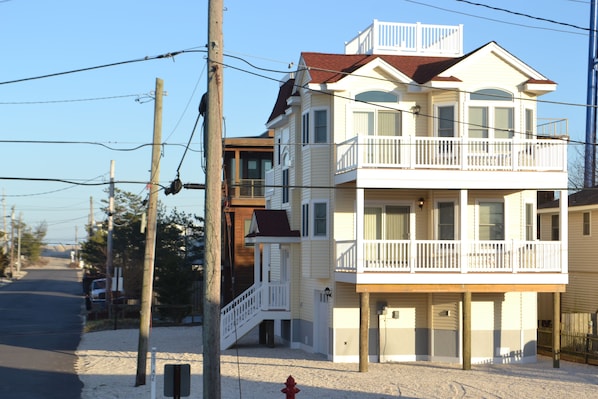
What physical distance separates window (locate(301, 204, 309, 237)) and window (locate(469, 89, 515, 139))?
6503mm

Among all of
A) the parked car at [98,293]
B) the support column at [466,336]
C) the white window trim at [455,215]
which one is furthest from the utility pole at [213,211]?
the parked car at [98,293]

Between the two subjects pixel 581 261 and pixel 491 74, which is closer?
pixel 491 74

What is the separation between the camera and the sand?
24.0m

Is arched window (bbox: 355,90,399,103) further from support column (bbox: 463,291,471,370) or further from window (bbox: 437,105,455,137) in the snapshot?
support column (bbox: 463,291,471,370)

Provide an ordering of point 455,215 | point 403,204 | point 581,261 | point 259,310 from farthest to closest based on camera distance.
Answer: point 581,261 < point 259,310 < point 403,204 < point 455,215

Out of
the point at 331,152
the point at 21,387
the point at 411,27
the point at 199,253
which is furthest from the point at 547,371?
the point at 199,253

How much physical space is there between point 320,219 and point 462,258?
219 inches

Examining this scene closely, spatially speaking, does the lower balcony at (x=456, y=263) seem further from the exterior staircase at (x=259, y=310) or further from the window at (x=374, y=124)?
the exterior staircase at (x=259, y=310)

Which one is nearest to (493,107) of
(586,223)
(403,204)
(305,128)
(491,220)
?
(491,220)

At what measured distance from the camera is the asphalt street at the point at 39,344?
25.5 metres

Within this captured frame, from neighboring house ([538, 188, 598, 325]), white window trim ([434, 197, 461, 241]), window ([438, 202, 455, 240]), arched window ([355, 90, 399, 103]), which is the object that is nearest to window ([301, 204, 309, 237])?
arched window ([355, 90, 399, 103])

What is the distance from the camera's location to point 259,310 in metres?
34.4

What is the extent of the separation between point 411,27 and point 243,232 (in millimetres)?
17631

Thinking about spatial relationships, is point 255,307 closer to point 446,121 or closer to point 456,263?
point 456,263
